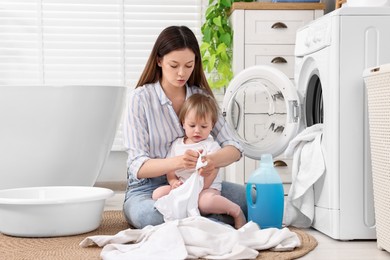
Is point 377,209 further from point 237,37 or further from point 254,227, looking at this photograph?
point 237,37

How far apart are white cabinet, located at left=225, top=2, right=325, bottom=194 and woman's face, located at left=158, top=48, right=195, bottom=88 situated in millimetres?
1490

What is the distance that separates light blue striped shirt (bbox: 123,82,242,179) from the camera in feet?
8.68

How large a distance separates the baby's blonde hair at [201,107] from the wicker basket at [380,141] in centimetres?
60

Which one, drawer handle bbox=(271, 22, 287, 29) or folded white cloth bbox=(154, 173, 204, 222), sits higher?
drawer handle bbox=(271, 22, 287, 29)

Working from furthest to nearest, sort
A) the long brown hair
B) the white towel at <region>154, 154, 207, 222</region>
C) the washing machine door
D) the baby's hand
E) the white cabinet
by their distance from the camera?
1. the white cabinet
2. the washing machine door
3. the long brown hair
4. the baby's hand
5. the white towel at <region>154, 154, 207, 222</region>

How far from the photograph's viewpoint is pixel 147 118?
2682mm

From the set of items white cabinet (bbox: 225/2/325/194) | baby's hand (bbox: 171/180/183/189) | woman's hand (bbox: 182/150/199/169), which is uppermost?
white cabinet (bbox: 225/2/325/194)

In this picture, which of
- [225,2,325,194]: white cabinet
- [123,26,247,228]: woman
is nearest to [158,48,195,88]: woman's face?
[123,26,247,228]: woman

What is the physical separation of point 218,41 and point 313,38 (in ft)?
5.61

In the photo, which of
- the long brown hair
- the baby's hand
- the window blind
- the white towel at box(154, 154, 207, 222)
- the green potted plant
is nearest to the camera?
the white towel at box(154, 154, 207, 222)

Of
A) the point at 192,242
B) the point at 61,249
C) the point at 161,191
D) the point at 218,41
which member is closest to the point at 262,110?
the point at 161,191

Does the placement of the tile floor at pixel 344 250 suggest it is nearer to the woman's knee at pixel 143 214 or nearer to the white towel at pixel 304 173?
the white towel at pixel 304 173

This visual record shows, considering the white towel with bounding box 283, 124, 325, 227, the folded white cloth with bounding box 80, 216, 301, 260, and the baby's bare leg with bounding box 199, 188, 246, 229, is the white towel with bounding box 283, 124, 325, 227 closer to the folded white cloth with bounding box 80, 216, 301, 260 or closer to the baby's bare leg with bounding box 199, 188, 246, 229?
the baby's bare leg with bounding box 199, 188, 246, 229

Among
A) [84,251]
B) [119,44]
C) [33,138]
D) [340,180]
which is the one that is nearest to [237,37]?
[119,44]
